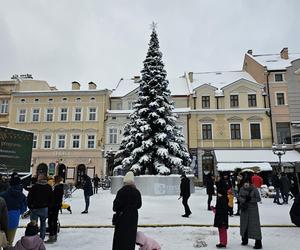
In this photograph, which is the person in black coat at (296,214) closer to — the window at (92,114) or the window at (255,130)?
the window at (255,130)

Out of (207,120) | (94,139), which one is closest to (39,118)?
(94,139)

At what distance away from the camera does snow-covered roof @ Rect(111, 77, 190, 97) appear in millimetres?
37494

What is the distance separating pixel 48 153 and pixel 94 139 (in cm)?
578

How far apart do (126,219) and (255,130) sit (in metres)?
30.5

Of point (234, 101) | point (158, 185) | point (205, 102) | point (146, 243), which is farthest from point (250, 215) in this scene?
point (234, 101)

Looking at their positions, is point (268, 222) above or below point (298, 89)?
below

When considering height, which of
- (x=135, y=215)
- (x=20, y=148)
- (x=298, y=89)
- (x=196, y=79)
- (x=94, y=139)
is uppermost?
(x=196, y=79)

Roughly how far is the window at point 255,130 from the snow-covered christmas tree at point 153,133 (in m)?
13.0

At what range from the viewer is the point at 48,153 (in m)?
35.7

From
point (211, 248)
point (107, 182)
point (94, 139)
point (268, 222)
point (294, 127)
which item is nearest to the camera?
point (211, 248)

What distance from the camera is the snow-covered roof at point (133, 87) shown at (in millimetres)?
37494

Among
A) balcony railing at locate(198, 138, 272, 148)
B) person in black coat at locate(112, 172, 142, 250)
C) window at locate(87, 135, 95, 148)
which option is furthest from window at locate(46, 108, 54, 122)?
person in black coat at locate(112, 172, 142, 250)

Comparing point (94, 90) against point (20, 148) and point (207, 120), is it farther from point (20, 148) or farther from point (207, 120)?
point (20, 148)

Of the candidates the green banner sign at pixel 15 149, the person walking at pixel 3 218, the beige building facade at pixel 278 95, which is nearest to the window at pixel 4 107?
the green banner sign at pixel 15 149
